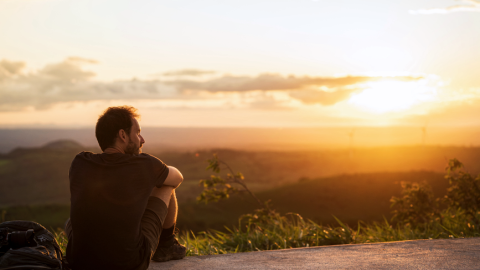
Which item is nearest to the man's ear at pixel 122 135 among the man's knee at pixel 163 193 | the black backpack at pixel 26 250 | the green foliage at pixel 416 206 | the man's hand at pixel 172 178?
the man's hand at pixel 172 178

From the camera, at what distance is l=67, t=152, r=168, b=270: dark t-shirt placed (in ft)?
8.91

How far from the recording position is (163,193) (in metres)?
3.27

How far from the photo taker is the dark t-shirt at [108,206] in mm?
2717

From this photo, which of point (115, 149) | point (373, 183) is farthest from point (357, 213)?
point (115, 149)

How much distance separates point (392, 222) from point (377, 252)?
3.60 metres

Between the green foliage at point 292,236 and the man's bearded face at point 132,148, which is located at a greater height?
the man's bearded face at point 132,148

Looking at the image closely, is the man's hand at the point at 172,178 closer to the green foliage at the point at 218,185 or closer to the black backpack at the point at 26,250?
the black backpack at the point at 26,250

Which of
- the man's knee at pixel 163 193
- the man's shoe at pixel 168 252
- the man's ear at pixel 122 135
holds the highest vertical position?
the man's ear at pixel 122 135

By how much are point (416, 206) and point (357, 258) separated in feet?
12.1

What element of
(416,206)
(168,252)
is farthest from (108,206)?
(416,206)

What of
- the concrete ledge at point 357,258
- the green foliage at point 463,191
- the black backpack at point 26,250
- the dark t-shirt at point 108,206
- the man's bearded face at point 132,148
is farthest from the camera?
the green foliage at point 463,191

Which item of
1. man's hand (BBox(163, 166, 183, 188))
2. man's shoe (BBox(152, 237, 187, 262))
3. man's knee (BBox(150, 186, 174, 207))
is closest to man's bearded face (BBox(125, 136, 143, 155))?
man's hand (BBox(163, 166, 183, 188))

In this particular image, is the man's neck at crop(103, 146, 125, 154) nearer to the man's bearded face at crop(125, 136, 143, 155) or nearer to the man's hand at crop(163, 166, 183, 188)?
the man's bearded face at crop(125, 136, 143, 155)

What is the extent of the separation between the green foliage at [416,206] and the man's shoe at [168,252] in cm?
467
